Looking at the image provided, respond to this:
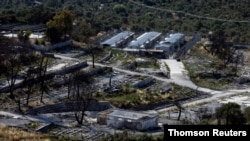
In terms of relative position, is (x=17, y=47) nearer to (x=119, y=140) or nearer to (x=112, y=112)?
(x=112, y=112)

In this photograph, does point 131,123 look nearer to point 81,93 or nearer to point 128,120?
point 128,120

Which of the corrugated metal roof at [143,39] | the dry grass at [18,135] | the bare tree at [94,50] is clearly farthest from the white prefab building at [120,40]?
the dry grass at [18,135]

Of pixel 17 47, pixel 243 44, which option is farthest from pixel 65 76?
pixel 243 44

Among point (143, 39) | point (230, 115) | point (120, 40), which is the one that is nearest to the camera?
point (230, 115)

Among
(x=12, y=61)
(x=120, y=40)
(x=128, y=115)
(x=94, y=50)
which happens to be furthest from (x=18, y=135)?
(x=120, y=40)

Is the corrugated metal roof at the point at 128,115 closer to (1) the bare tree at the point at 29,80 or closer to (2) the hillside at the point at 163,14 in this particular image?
(1) the bare tree at the point at 29,80
